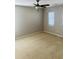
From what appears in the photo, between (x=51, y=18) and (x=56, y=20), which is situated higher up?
(x=51, y=18)

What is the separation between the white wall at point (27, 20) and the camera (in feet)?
20.5

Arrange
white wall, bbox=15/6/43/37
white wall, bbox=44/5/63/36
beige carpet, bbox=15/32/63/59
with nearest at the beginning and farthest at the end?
beige carpet, bbox=15/32/63/59 → white wall, bbox=15/6/43/37 → white wall, bbox=44/5/63/36

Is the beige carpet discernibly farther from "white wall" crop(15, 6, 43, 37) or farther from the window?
the window

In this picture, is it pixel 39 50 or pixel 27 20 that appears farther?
pixel 27 20

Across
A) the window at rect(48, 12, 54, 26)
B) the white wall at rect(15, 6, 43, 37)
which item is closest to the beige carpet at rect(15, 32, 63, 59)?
the white wall at rect(15, 6, 43, 37)

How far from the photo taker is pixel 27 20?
6961 mm

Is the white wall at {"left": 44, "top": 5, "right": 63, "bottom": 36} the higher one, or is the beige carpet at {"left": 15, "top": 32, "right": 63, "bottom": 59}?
the white wall at {"left": 44, "top": 5, "right": 63, "bottom": 36}

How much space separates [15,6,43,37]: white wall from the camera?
246 inches

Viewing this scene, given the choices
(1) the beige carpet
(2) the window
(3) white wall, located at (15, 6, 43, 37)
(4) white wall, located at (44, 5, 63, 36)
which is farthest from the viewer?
(2) the window

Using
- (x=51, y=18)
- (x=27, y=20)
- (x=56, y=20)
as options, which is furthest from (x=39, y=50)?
(x=51, y=18)

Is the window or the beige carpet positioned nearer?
the beige carpet

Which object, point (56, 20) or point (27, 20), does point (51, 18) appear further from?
point (27, 20)

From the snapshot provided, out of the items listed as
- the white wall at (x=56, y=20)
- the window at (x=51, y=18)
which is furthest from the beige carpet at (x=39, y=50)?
the window at (x=51, y=18)
